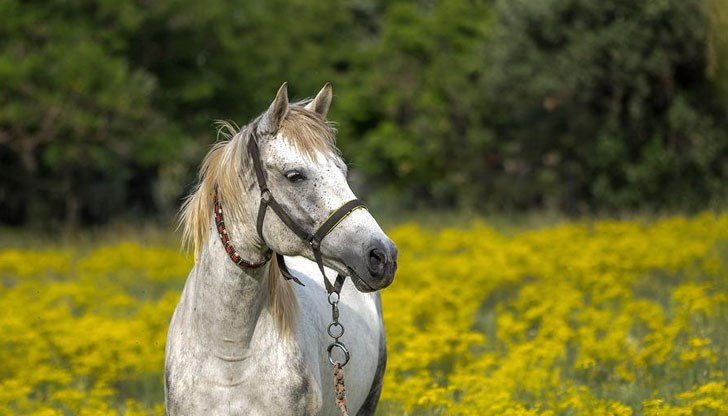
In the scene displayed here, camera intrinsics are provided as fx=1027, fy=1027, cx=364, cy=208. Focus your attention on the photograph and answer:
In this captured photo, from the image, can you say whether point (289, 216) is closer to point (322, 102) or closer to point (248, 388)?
point (322, 102)

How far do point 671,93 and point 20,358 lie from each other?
17511mm

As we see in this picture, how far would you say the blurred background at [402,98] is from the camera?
70.5ft

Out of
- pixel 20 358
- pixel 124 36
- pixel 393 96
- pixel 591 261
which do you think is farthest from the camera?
pixel 393 96

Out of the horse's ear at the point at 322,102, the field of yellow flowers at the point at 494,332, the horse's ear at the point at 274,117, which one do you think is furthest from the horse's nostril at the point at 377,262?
the field of yellow flowers at the point at 494,332

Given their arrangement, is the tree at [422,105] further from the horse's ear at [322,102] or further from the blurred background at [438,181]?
the horse's ear at [322,102]

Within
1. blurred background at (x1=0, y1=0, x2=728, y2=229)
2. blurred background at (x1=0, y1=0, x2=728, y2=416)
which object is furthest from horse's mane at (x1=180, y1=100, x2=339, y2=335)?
blurred background at (x1=0, y1=0, x2=728, y2=229)

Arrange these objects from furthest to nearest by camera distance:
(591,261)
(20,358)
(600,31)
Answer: (600,31) < (591,261) < (20,358)

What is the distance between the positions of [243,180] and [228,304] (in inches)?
20.0

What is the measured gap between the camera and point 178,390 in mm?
4199

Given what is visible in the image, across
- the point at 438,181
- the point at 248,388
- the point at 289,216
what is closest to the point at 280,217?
the point at 289,216

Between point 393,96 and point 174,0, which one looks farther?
point 393,96

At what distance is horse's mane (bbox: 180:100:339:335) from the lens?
13.3ft

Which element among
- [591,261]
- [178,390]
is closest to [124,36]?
[591,261]

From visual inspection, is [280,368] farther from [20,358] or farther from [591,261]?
[591,261]
